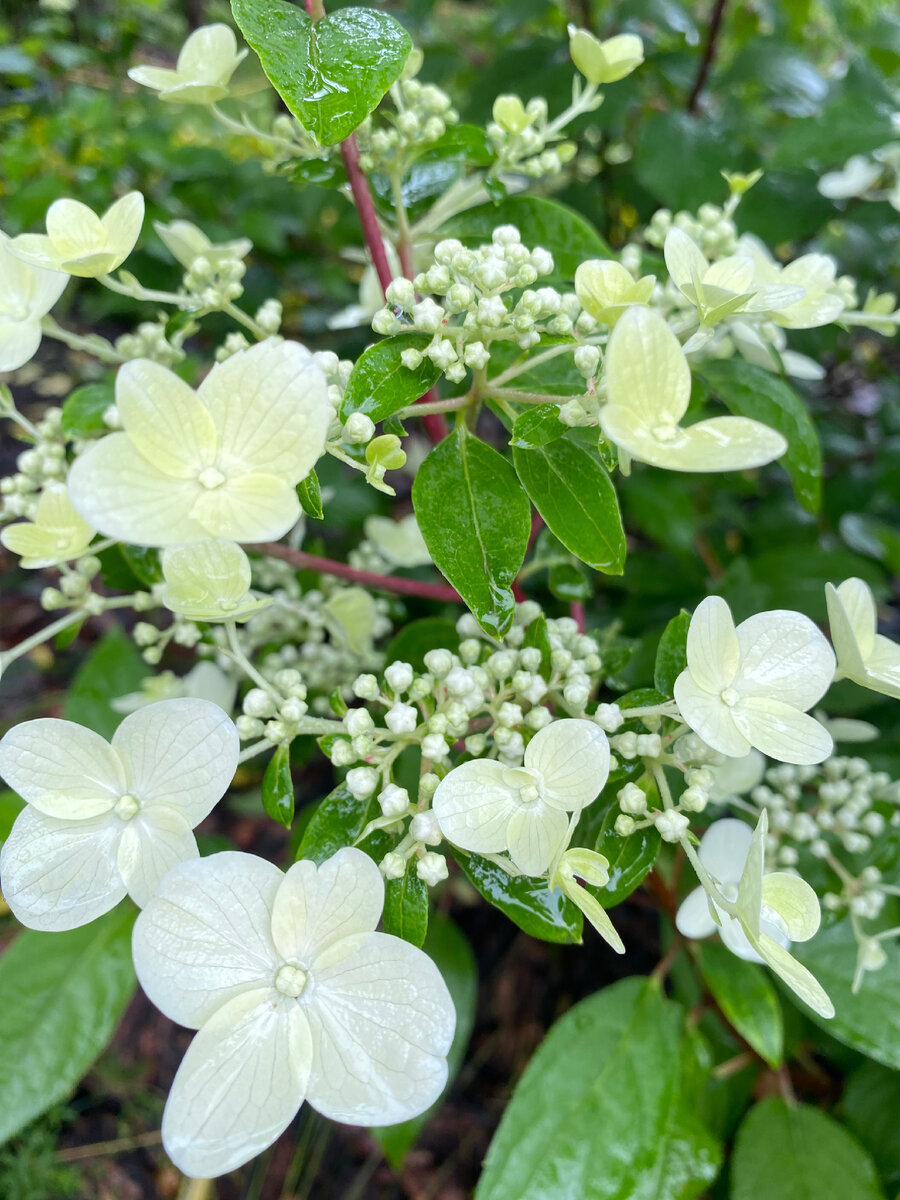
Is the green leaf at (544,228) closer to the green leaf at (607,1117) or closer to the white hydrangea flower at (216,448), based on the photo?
the white hydrangea flower at (216,448)

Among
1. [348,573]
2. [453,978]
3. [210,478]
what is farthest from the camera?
[453,978]

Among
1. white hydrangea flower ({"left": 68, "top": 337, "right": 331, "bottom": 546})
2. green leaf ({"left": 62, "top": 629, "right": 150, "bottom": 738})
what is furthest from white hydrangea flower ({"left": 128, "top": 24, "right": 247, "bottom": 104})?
green leaf ({"left": 62, "top": 629, "right": 150, "bottom": 738})

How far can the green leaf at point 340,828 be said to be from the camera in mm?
608

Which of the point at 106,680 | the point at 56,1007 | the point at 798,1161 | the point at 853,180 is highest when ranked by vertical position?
the point at 853,180

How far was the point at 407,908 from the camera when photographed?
0.58 metres

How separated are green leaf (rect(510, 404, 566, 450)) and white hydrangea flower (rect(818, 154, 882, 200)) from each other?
1.04m

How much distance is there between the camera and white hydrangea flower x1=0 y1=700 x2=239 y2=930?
22.3 inches

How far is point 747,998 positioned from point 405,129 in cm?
97

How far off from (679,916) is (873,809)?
A: 317 millimetres

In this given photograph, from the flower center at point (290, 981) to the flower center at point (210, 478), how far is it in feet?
1.06

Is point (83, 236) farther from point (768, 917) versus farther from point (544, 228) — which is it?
point (768, 917)

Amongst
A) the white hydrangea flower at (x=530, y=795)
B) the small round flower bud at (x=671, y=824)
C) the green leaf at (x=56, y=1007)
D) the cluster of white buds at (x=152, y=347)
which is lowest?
the green leaf at (x=56, y=1007)

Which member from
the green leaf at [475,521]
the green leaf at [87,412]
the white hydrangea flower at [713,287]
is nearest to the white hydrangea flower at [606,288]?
the white hydrangea flower at [713,287]

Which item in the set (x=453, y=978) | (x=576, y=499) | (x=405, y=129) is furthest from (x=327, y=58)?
(x=453, y=978)
